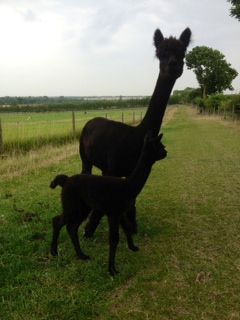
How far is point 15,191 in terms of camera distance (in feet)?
30.0

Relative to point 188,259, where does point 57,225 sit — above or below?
above

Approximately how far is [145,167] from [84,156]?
2.02 metres

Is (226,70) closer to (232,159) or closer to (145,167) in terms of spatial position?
(232,159)

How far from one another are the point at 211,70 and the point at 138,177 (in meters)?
72.1

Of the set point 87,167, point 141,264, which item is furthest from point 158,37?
point 141,264

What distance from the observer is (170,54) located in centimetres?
545

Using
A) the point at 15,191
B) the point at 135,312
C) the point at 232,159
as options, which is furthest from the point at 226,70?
the point at 135,312

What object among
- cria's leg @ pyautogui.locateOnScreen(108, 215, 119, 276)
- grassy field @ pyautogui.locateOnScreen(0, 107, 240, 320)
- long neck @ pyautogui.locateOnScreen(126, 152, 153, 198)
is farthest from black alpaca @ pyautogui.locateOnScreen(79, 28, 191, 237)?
cria's leg @ pyautogui.locateOnScreen(108, 215, 119, 276)

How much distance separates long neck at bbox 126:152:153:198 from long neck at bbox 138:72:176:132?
848 millimetres

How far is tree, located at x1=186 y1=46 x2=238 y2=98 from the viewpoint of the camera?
73.0 meters

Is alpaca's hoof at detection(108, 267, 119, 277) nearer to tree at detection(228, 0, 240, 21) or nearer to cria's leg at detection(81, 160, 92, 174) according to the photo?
cria's leg at detection(81, 160, 92, 174)

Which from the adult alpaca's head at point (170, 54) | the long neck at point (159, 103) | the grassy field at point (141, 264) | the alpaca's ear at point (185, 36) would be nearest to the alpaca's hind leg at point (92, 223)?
the grassy field at point (141, 264)

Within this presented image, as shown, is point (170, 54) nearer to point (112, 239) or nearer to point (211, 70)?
point (112, 239)

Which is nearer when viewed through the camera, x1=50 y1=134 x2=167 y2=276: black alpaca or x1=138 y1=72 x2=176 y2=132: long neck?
x1=50 y1=134 x2=167 y2=276: black alpaca
